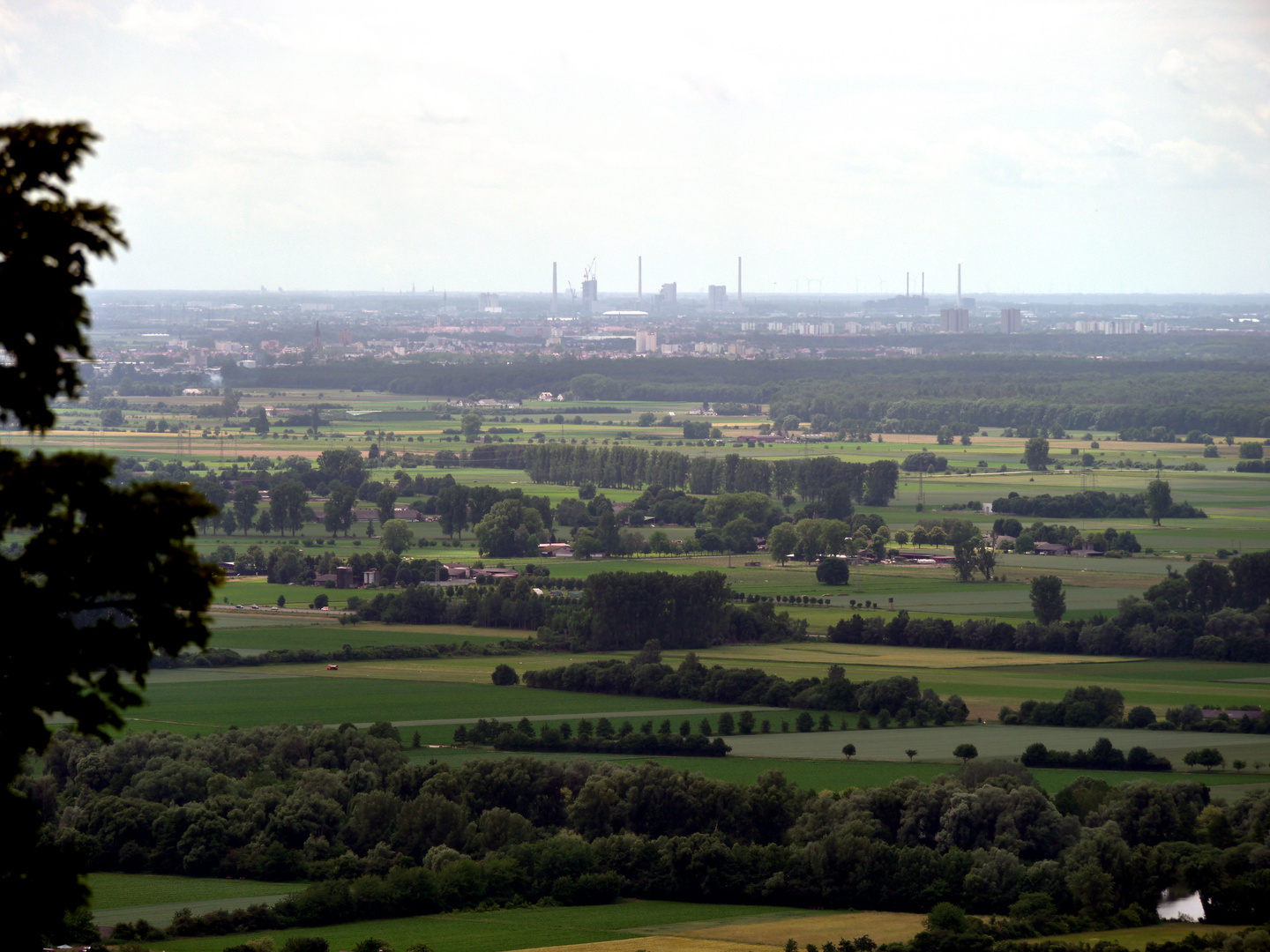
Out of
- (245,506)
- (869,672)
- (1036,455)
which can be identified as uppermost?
(1036,455)

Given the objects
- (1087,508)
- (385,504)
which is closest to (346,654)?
(385,504)

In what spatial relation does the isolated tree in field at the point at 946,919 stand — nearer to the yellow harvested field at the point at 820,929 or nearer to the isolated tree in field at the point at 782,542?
the yellow harvested field at the point at 820,929

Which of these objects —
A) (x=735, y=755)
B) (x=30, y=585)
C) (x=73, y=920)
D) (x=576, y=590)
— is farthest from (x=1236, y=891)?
(x=576, y=590)

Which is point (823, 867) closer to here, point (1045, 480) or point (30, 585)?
point (30, 585)

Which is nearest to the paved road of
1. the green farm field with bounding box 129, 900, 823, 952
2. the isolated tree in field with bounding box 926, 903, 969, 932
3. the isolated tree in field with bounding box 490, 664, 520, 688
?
the isolated tree in field with bounding box 490, 664, 520, 688

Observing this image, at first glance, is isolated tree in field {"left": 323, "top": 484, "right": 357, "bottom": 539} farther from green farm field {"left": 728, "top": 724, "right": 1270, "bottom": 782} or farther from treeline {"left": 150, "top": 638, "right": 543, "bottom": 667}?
green farm field {"left": 728, "top": 724, "right": 1270, "bottom": 782}

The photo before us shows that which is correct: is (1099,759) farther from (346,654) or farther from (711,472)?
(711,472)

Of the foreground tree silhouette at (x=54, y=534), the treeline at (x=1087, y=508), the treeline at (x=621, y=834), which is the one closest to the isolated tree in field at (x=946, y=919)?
the treeline at (x=621, y=834)
